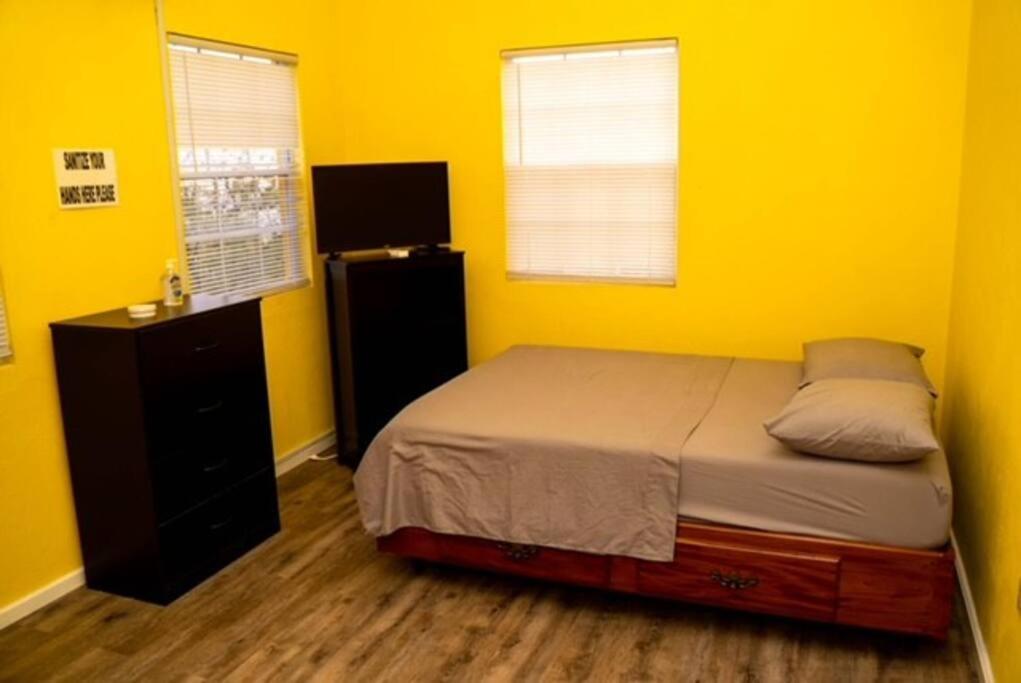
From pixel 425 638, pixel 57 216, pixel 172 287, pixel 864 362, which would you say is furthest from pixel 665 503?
pixel 57 216

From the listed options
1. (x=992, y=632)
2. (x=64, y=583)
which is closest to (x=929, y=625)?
(x=992, y=632)

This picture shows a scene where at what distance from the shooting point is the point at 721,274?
409cm

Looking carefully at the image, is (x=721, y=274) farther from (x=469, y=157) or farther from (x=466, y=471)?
(x=466, y=471)

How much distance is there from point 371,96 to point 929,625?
3614 millimetres

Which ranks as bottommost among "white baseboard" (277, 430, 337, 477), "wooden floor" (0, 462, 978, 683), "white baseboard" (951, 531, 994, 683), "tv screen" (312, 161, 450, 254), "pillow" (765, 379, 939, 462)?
"wooden floor" (0, 462, 978, 683)

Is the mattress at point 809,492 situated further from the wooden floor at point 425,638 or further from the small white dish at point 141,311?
the small white dish at point 141,311

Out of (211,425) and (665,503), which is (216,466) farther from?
(665,503)

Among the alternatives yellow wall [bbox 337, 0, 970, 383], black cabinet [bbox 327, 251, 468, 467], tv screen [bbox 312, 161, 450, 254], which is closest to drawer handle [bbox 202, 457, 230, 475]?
black cabinet [bbox 327, 251, 468, 467]

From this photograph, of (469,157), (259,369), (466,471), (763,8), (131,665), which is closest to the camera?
(131,665)

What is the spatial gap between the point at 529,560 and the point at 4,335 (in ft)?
6.31

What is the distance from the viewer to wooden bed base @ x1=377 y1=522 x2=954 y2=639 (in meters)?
2.47

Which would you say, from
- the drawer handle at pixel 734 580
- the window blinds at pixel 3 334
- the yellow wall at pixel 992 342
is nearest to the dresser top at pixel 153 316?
the window blinds at pixel 3 334

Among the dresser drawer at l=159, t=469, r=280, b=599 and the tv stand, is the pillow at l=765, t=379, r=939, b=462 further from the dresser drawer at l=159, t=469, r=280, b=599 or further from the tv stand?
the tv stand

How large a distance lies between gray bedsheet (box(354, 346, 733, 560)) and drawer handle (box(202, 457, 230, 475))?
0.56 meters
